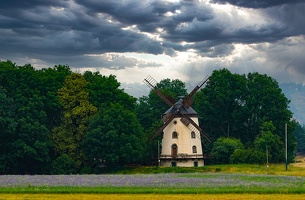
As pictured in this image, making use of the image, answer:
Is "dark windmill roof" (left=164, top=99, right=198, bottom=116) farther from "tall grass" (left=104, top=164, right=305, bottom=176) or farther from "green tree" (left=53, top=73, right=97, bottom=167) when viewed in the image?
"tall grass" (left=104, top=164, right=305, bottom=176)

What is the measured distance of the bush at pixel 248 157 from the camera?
9262 centimetres

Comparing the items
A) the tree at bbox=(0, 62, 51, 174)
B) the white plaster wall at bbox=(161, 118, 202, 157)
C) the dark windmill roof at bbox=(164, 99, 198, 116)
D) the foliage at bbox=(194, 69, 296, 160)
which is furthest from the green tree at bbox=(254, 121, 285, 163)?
the tree at bbox=(0, 62, 51, 174)

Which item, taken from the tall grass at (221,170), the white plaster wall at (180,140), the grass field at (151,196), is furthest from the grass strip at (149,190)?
the white plaster wall at (180,140)

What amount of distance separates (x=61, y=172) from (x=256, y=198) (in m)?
48.5

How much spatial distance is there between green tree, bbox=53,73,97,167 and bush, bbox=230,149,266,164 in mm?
25856

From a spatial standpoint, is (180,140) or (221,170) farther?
(180,140)

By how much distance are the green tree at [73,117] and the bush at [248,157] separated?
84.8 ft

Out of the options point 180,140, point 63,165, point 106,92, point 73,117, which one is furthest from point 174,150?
point 63,165

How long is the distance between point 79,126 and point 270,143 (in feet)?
116

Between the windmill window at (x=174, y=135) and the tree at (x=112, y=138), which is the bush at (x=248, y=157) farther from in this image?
the tree at (x=112, y=138)

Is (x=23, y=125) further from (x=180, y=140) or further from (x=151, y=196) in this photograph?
(x=151, y=196)

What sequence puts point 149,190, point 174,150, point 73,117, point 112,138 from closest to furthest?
point 149,190, point 112,138, point 73,117, point 174,150

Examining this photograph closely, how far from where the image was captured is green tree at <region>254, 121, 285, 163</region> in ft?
323

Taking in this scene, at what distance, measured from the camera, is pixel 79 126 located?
87.6m
